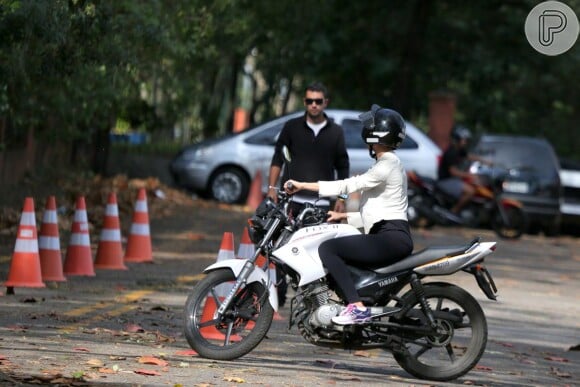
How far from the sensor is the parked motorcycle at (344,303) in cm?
1045

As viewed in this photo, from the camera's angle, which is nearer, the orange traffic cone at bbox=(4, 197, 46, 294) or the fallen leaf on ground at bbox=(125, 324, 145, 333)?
the fallen leaf on ground at bbox=(125, 324, 145, 333)

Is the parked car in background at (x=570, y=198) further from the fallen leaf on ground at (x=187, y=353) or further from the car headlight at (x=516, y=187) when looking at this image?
the fallen leaf on ground at (x=187, y=353)

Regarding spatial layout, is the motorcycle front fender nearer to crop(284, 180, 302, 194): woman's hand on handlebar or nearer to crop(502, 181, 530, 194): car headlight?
crop(284, 180, 302, 194): woman's hand on handlebar

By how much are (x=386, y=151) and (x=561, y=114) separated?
131ft

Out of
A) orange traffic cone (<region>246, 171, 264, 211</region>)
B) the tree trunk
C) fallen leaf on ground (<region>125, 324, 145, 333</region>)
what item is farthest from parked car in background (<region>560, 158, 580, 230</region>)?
fallen leaf on ground (<region>125, 324, 145, 333</region>)

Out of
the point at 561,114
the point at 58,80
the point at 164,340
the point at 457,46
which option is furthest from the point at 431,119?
the point at 164,340

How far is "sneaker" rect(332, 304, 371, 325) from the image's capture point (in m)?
10.4

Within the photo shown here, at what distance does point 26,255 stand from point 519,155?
16412 mm

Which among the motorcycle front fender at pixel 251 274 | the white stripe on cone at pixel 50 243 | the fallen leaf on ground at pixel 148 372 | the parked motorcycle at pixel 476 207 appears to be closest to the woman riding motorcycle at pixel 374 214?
the motorcycle front fender at pixel 251 274

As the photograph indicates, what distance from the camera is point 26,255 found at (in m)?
14.1

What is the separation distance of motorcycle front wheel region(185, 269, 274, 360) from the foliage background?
A: 5.51 metres

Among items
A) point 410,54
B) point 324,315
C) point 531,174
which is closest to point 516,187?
point 531,174

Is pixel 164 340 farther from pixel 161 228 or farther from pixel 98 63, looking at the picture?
pixel 161 228

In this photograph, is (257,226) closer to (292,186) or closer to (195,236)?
(292,186)
